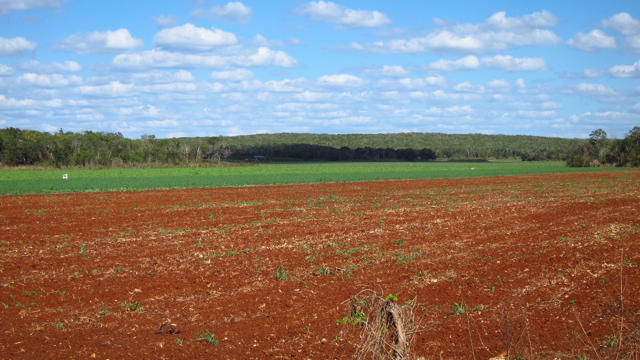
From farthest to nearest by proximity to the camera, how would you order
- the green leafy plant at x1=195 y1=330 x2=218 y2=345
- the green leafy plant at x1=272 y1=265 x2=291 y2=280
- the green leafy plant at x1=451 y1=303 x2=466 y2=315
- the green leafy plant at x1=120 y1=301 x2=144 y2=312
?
the green leafy plant at x1=272 y1=265 x2=291 y2=280 → the green leafy plant at x1=120 y1=301 x2=144 y2=312 → the green leafy plant at x1=451 y1=303 x2=466 y2=315 → the green leafy plant at x1=195 y1=330 x2=218 y2=345

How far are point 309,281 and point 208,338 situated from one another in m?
3.58

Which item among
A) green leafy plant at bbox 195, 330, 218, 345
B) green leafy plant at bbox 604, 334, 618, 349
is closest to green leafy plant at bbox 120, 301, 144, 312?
green leafy plant at bbox 195, 330, 218, 345

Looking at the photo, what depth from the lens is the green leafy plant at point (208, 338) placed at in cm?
744

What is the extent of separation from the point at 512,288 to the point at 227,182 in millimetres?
37114

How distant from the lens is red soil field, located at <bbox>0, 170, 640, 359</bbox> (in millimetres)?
7332

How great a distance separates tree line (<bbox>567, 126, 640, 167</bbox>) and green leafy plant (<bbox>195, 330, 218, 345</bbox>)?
91.1 metres

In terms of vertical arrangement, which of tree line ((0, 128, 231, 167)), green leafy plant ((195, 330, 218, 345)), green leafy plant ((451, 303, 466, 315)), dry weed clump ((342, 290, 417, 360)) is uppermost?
tree line ((0, 128, 231, 167))

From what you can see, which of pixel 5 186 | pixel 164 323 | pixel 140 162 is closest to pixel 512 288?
pixel 164 323

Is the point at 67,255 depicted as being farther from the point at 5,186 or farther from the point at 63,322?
the point at 5,186

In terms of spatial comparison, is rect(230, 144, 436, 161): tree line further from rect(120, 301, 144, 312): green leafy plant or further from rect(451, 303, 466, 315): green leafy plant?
rect(451, 303, 466, 315): green leafy plant

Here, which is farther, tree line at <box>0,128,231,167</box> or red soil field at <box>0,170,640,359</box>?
tree line at <box>0,128,231,167</box>

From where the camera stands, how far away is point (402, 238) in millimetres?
15594

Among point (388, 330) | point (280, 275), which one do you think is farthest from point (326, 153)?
point (388, 330)

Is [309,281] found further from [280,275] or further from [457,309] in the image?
[457,309]
